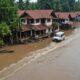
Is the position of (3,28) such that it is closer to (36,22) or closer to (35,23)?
(35,23)

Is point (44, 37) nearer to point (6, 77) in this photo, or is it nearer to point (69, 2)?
point (6, 77)

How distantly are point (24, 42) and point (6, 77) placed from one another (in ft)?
53.7

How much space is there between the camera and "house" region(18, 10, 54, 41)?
42388mm

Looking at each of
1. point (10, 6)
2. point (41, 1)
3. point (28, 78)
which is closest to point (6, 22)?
Answer: point (10, 6)

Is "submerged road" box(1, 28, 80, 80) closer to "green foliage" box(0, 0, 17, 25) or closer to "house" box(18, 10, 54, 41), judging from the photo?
"green foliage" box(0, 0, 17, 25)

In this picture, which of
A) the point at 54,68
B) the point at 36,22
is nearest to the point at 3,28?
the point at 54,68

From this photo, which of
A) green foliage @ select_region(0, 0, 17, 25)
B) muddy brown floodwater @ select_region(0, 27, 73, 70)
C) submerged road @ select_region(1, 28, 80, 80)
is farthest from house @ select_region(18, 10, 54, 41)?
submerged road @ select_region(1, 28, 80, 80)

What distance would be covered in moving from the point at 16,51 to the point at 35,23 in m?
12.4

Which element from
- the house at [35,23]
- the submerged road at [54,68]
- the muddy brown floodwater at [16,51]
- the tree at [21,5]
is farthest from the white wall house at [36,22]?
the tree at [21,5]

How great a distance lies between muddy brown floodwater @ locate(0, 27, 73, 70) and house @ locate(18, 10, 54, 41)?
3334mm

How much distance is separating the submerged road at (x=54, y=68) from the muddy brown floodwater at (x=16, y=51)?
263cm

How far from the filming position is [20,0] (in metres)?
69.6

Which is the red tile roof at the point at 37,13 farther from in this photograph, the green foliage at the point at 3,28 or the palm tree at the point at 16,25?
the green foliage at the point at 3,28

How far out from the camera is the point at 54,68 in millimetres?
26391
